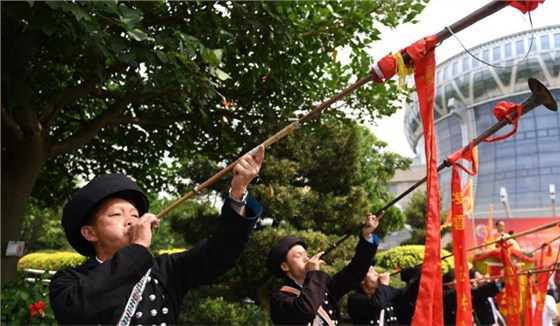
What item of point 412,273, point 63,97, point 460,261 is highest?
point 63,97

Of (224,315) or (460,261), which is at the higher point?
(460,261)

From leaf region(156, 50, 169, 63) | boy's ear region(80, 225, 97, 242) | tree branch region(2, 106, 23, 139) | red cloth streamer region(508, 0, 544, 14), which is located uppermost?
tree branch region(2, 106, 23, 139)

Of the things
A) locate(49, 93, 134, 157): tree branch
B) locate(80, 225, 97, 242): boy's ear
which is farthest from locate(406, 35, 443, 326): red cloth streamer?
locate(49, 93, 134, 157): tree branch

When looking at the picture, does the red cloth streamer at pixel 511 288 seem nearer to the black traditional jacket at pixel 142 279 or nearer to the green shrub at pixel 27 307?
the black traditional jacket at pixel 142 279

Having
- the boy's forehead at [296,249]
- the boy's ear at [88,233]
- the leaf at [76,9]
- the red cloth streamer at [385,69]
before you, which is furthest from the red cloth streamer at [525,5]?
the leaf at [76,9]

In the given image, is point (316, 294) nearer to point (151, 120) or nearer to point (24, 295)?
point (24, 295)

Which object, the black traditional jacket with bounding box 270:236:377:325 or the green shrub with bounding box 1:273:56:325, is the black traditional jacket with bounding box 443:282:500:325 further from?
the green shrub with bounding box 1:273:56:325

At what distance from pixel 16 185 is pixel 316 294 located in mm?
5108

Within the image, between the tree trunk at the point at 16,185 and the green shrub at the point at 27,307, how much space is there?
3.61ft

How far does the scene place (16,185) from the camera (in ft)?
21.9

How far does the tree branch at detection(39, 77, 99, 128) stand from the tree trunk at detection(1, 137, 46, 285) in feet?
1.00

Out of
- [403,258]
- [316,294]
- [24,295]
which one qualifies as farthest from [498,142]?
[316,294]

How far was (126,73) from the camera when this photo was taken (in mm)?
5625

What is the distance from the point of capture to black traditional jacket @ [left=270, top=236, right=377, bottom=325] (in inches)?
130
